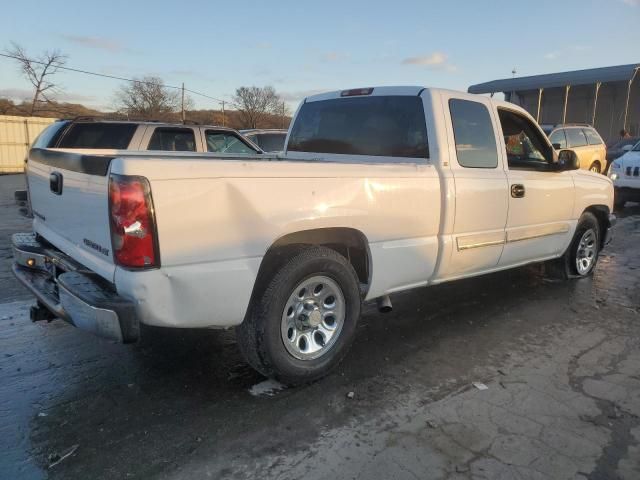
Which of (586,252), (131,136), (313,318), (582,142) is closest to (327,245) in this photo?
(313,318)

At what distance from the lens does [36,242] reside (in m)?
4.06

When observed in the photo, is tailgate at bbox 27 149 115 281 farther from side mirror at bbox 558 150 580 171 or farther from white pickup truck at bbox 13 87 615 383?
side mirror at bbox 558 150 580 171

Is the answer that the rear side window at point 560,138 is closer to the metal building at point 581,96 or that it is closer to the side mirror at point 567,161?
the side mirror at point 567,161

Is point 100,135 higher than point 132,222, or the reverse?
point 100,135

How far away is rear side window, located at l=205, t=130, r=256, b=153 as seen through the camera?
9445 mm

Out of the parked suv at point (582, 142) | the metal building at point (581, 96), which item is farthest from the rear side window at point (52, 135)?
the metal building at point (581, 96)

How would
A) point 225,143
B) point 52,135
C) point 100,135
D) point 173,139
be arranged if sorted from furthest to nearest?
point 225,143, point 173,139, point 100,135, point 52,135

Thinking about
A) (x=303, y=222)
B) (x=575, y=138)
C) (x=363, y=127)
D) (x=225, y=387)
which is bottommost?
(x=225, y=387)

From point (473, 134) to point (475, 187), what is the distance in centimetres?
52

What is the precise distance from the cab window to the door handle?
187 mm

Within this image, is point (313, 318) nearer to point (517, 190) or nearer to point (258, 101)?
point (517, 190)

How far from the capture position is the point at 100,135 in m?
8.28

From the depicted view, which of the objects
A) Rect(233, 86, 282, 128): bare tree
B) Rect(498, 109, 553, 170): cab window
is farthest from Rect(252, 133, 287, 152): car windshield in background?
Rect(233, 86, 282, 128): bare tree

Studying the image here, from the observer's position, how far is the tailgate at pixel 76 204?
289cm
